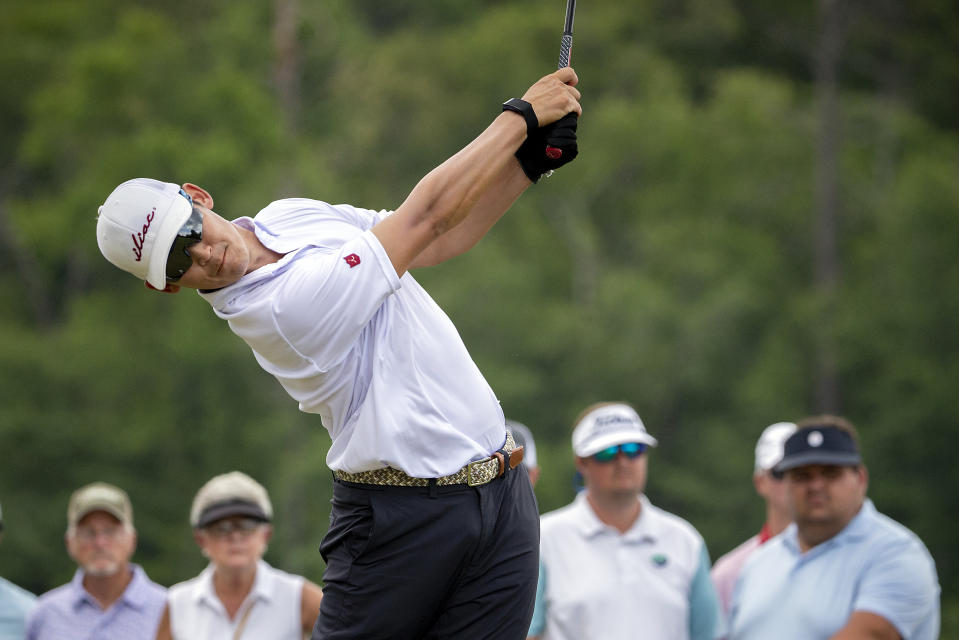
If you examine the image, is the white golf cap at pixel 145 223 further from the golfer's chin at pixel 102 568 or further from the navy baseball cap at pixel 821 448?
the golfer's chin at pixel 102 568

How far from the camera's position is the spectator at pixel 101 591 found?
689cm

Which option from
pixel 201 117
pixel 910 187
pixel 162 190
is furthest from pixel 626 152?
pixel 162 190

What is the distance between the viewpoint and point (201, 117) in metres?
34.0

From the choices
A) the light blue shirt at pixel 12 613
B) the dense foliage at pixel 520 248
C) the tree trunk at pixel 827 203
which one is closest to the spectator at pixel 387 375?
the light blue shirt at pixel 12 613

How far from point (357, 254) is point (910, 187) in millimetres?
32157

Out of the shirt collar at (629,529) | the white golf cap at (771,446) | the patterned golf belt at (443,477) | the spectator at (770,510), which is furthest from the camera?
the white golf cap at (771,446)

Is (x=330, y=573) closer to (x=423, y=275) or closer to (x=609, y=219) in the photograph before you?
(x=423, y=275)

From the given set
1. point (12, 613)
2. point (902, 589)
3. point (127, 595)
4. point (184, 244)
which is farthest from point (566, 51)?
point (12, 613)

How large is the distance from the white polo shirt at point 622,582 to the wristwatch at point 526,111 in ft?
9.28

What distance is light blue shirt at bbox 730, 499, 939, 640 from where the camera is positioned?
5844 mm

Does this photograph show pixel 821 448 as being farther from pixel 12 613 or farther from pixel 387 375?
pixel 12 613

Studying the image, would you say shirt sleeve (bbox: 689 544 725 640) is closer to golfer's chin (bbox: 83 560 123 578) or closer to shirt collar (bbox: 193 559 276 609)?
shirt collar (bbox: 193 559 276 609)

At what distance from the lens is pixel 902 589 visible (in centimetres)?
584

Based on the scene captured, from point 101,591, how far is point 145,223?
11.7 ft
